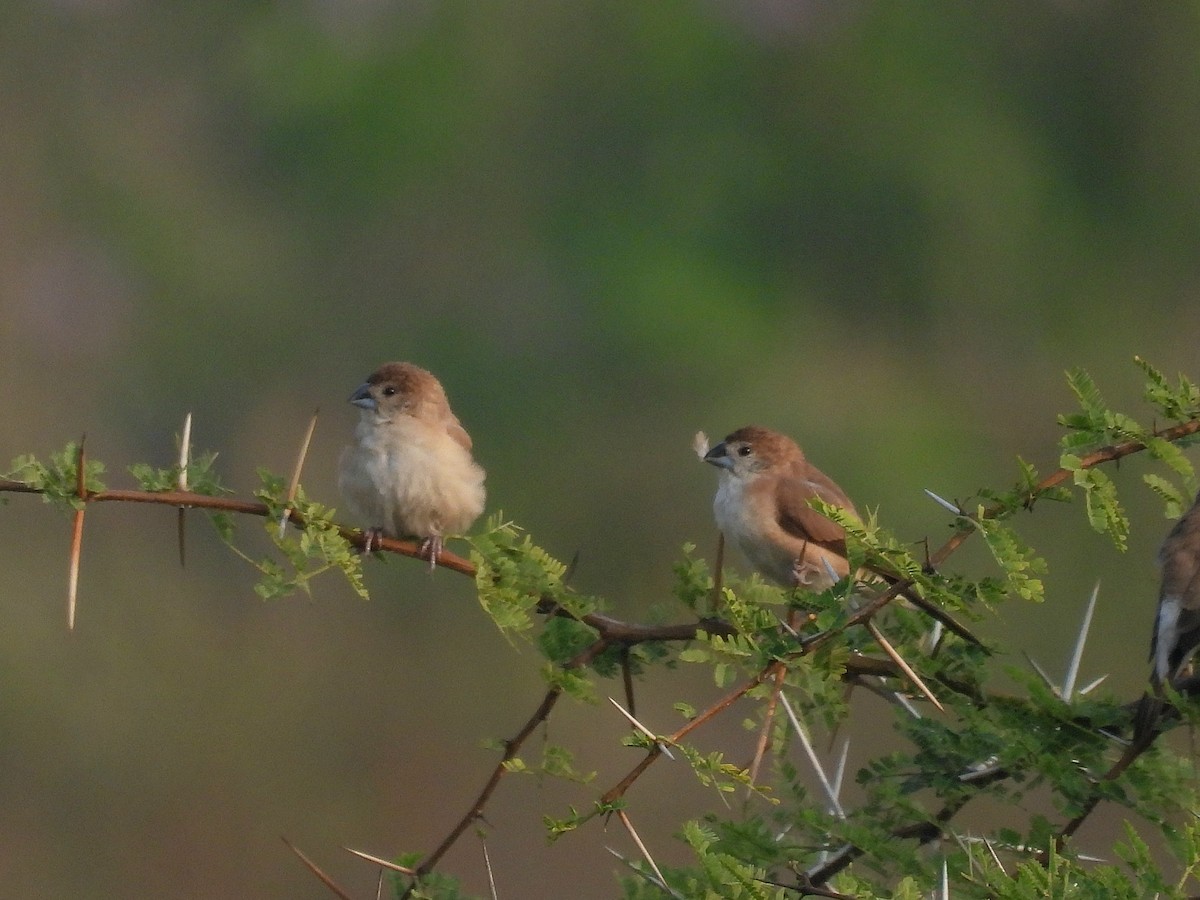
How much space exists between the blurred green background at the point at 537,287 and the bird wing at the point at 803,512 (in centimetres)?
454

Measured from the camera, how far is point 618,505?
13289mm

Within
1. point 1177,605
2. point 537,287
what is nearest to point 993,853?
point 1177,605

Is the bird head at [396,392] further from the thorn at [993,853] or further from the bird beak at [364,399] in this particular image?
the thorn at [993,853]

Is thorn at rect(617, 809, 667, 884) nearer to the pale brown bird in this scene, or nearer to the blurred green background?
the pale brown bird

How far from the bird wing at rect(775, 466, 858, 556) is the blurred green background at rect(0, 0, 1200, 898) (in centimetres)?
454

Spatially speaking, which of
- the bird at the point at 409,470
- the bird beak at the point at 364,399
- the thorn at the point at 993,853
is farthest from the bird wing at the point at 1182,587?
the bird beak at the point at 364,399

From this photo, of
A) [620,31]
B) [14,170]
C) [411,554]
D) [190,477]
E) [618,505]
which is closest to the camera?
[190,477]

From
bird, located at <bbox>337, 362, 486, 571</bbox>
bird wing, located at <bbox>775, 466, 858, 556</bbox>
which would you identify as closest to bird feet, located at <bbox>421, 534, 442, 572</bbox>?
bird, located at <bbox>337, 362, 486, 571</bbox>

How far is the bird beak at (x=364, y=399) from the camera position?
6016 millimetres

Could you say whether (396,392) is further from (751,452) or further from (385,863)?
(385,863)

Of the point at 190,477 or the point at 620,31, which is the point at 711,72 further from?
the point at 190,477

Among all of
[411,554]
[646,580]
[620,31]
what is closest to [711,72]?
[620,31]

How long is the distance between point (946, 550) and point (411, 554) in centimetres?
119

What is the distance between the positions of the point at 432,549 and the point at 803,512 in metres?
2.22
